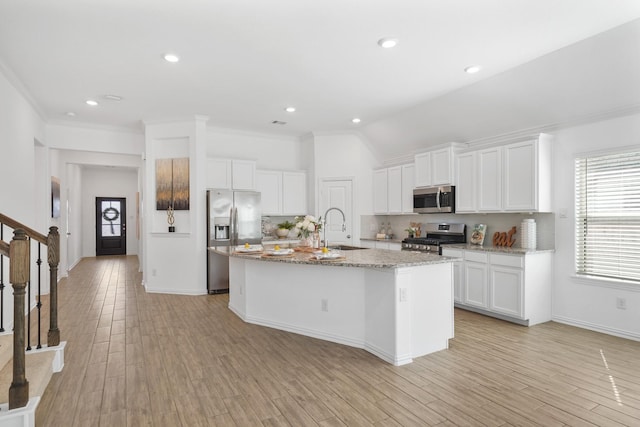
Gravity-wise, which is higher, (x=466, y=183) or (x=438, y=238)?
(x=466, y=183)

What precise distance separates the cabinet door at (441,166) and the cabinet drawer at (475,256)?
118cm

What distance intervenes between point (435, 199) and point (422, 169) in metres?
0.59

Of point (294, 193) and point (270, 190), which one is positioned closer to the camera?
point (270, 190)

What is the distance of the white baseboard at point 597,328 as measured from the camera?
12.6ft

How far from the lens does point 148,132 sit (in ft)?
20.1

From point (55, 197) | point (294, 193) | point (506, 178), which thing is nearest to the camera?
point (506, 178)

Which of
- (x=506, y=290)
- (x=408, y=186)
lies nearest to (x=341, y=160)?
(x=408, y=186)

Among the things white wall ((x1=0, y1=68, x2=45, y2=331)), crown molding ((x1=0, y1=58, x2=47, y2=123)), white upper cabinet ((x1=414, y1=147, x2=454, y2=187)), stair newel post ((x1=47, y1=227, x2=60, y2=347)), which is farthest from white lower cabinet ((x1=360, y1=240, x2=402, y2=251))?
crown molding ((x1=0, y1=58, x2=47, y2=123))

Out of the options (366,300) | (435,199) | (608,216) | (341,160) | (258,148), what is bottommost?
(366,300)

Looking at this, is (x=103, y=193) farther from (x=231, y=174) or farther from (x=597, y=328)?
(x=597, y=328)

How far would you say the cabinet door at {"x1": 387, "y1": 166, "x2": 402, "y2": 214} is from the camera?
6.55m

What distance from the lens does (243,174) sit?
6637 mm

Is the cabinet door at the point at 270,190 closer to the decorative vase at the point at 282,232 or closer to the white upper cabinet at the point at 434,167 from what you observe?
the decorative vase at the point at 282,232

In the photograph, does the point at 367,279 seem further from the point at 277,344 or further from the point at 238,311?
the point at 238,311
